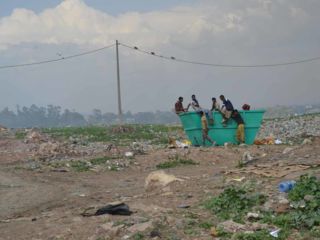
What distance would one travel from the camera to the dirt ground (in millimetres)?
6799

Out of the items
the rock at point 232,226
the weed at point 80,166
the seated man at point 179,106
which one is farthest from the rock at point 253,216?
the seated man at point 179,106

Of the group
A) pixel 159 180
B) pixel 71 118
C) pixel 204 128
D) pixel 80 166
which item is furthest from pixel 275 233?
pixel 71 118

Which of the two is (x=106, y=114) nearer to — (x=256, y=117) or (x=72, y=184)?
(x=256, y=117)

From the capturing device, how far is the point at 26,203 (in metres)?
10.7

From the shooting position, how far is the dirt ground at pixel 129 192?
22.3 ft

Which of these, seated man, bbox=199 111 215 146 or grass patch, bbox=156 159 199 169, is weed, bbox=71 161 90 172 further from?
seated man, bbox=199 111 215 146

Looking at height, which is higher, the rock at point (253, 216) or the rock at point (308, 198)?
the rock at point (308, 198)

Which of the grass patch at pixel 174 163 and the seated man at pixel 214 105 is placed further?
the seated man at pixel 214 105

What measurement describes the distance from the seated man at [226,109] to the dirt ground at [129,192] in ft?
A: 4.37

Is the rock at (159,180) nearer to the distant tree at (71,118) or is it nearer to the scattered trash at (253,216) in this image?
the scattered trash at (253,216)

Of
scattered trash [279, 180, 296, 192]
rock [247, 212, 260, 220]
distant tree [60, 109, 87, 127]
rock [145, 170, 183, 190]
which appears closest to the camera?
rock [247, 212, 260, 220]

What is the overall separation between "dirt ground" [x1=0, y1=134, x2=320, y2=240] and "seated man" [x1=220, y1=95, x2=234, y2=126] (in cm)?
133

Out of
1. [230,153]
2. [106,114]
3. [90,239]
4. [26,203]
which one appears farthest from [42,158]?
[106,114]

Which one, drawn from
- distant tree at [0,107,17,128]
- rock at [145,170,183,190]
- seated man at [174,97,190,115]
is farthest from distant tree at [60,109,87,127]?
rock at [145,170,183,190]
